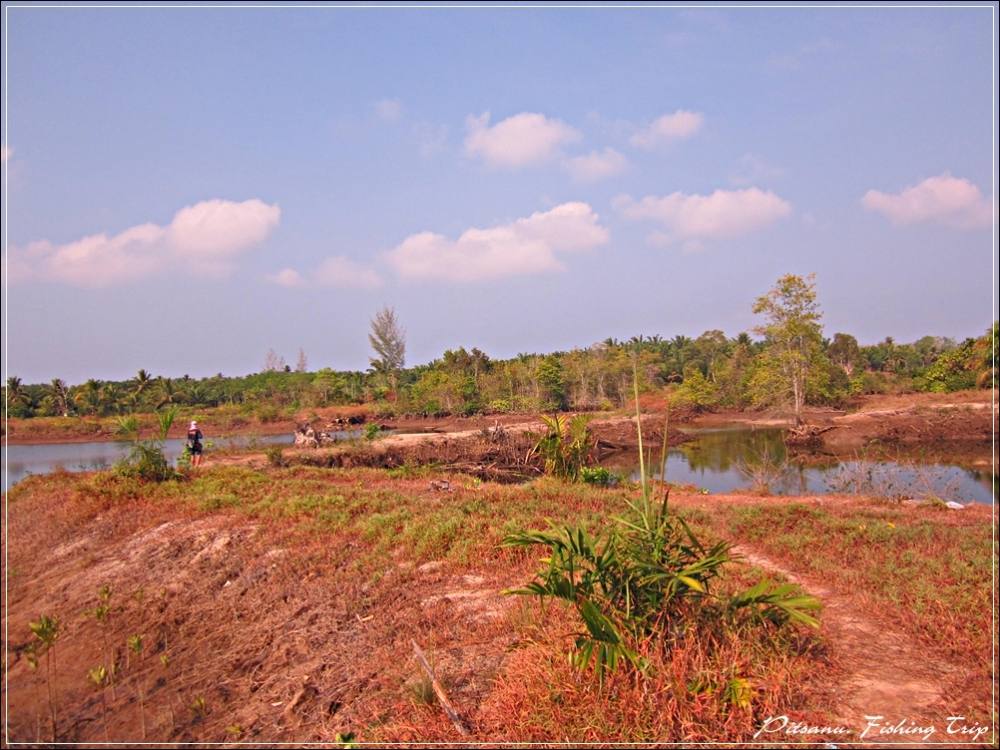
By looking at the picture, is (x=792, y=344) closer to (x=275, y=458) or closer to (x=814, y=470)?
(x=814, y=470)

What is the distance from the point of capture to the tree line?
2577cm

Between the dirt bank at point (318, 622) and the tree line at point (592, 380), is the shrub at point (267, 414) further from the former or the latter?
the dirt bank at point (318, 622)

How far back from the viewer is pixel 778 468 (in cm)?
1489

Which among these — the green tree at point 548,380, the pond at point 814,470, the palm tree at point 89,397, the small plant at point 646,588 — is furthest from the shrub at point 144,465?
the palm tree at point 89,397

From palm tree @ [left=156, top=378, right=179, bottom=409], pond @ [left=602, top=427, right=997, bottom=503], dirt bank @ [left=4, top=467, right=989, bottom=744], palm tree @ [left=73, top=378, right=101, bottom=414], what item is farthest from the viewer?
palm tree @ [left=156, top=378, right=179, bottom=409]

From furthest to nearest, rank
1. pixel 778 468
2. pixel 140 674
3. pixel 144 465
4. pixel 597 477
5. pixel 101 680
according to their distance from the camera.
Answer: pixel 778 468
pixel 597 477
pixel 144 465
pixel 140 674
pixel 101 680

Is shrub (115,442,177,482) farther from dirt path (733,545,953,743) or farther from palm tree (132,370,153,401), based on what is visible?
palm tree (132,370,153,401)

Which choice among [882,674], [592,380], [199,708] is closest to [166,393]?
[592,380]

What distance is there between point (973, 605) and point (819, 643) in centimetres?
152

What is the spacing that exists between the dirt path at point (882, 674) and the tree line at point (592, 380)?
7030 millimetres

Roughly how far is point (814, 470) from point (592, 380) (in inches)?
489

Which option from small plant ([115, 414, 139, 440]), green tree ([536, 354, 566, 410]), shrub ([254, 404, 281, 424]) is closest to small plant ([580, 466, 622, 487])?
green tree ([536, 354, 566, 410])

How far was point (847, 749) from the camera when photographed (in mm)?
2783

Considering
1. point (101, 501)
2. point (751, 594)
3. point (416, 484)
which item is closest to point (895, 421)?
point (416, 484)
